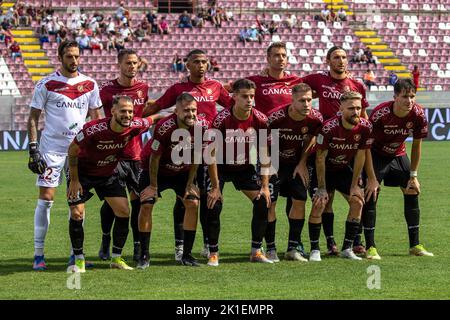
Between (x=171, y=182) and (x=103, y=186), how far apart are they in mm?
772

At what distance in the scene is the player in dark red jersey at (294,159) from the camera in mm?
10594

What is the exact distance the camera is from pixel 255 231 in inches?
416

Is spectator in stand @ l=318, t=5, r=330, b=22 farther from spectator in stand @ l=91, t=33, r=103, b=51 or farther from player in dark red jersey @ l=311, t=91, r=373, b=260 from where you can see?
player in dark red jersey @ l=311, t=91, r=373, b=260

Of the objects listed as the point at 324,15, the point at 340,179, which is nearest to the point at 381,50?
the point at 324,15

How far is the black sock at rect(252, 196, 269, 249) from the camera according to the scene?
1053 centimetres

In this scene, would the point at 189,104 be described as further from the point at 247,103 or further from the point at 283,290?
the point at 283,290

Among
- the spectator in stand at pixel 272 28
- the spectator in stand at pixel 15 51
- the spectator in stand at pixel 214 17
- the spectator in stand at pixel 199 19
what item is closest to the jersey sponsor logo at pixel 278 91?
the spectator in stand at pixel 15 51

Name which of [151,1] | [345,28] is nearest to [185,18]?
[151,1]

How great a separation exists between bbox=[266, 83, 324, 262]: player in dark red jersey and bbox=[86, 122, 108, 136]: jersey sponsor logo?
192 cm

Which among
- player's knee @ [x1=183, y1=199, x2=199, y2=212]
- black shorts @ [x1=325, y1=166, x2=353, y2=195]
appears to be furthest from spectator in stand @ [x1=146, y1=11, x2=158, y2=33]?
player's knee @ [x1=183, y1=199, x2=199, y2=212]

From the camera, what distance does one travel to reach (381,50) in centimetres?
4234

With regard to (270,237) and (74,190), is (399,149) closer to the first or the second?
(270,237)

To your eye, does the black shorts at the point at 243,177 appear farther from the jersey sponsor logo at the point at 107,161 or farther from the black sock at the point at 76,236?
the black sock at the point at 76,236

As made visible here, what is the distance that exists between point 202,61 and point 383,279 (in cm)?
333
